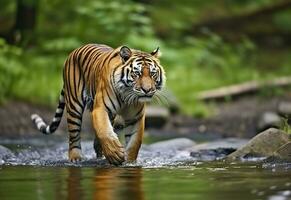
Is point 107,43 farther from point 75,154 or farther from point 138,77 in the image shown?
point 138,77

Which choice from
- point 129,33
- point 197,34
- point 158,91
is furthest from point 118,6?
point 197,34

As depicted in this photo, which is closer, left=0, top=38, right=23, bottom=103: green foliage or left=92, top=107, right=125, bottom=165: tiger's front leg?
left=92, top=107, right=125, bottom=165: tiger's front leg

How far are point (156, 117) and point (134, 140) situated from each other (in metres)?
7.50

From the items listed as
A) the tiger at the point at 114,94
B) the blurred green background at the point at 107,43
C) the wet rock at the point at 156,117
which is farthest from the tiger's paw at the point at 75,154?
the wet rock at the point at 156,117

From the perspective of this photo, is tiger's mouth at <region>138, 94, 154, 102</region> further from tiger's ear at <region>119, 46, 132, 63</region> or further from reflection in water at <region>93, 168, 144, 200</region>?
reflection in water at <region>93, 168, 144, 200</region>

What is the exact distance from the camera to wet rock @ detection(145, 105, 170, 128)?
17.3 metres

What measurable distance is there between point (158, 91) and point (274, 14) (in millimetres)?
20602

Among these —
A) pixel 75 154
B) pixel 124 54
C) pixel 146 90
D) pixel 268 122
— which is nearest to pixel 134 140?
pixel 146 90

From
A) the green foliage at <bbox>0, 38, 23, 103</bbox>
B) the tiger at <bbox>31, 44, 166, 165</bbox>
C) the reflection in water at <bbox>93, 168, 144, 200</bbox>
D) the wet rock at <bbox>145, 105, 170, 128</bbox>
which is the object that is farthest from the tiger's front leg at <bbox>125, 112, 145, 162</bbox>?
the wet rock at <bbox>145, 105, 170, 128</bbox>

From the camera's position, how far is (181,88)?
20.5 m

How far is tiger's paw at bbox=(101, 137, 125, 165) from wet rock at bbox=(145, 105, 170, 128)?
7.78 m

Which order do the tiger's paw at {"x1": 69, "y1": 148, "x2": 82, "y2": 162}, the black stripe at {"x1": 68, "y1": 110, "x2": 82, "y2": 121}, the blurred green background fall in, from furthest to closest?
the blurred green background < the black stripe at {"x1": 68, "y1": 110, "x2": 82, "y2": 121} < the tiger's paw at {"x1": 69, "y1": 148, "x2": 82, "y2": 162}

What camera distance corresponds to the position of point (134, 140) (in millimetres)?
9930

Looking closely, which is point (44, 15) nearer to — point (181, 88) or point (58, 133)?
point (181, 88)
